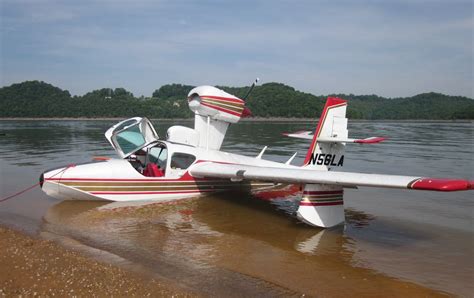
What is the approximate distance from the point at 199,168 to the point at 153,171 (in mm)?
1200

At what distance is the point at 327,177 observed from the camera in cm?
817

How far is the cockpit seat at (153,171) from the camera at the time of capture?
421 inches

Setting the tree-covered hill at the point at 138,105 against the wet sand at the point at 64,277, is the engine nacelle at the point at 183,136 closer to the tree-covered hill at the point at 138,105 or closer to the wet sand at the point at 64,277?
the wet sand at the point at 64,277

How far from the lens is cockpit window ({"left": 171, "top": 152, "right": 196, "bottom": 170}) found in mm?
10758

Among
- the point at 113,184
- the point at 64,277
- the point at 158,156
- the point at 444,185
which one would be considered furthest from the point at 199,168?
the point at 444,185

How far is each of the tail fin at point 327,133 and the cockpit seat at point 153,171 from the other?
13.1ft

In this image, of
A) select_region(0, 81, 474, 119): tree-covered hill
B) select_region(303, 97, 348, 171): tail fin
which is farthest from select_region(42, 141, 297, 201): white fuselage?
select_region(0, 81, 474, 119): tree-covered hill

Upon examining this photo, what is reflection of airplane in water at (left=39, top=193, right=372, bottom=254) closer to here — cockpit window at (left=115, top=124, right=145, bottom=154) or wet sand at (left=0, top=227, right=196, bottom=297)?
cockpit window at (left=115, top=124, right=145, bottom=154)

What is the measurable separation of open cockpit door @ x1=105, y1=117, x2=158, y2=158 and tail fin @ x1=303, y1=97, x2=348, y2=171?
4391 mm

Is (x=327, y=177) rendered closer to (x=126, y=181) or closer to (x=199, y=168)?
(x=199, y=168)

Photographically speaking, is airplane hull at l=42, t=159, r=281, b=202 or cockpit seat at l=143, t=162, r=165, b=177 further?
cockpit seat at l=143, t=162, r=165, b=177

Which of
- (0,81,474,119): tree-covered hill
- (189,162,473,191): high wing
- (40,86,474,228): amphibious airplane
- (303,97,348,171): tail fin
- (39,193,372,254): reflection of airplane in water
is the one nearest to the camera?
(189,162,473,191): high wing

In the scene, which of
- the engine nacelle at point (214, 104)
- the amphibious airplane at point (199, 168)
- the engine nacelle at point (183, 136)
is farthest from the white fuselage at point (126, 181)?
the engine nacelle at point (214, 104)

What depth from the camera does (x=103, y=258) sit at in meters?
6.32
